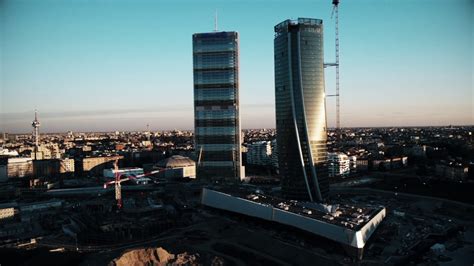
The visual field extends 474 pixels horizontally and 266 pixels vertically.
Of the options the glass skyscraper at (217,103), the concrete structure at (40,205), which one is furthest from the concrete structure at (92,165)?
the glass skyscraper at (217,103)

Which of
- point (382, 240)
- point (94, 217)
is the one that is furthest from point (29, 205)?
point (382, 240)

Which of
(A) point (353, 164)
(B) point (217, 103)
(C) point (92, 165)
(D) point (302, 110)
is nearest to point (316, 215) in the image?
(D) point (302, 110)

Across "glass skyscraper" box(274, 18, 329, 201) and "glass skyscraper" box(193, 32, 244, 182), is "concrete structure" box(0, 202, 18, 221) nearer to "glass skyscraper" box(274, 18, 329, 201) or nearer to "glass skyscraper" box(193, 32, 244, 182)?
"glass skyscraper" box(193, 32, 244, 182)

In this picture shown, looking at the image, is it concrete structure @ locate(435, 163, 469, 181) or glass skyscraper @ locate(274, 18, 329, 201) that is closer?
glass skyscraper @ locate(274, 18, 329, 201)

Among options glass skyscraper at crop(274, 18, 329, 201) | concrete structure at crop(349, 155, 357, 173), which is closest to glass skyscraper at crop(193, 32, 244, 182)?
glass skyscraper at crop(274, 18, 329, 201)

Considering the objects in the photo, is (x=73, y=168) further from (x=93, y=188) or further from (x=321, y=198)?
(x=321, y=198)

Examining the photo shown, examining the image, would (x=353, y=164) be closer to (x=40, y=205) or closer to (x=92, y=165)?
(x=40, y=205)
